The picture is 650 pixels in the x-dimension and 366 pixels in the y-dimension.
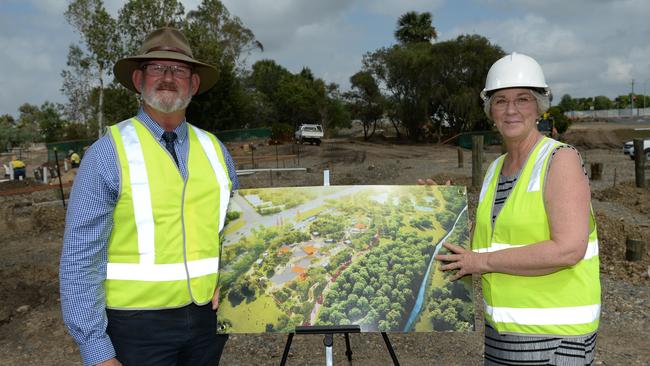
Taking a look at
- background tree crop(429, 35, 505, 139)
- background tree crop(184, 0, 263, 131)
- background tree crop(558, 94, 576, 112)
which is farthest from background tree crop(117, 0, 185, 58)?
background tree crop(558, 94, 576, 112)

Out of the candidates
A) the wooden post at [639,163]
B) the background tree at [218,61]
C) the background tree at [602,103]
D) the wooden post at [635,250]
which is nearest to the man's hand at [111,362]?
the wooden post at [635,250]

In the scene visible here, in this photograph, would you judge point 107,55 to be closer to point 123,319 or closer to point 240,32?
point 240,32

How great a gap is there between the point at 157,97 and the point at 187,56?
0.29 m

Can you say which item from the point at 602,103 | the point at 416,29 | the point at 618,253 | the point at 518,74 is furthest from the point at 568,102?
the point at 518,74

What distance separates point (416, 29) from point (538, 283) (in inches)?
2202

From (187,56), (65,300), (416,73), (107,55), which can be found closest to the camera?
(65,300)

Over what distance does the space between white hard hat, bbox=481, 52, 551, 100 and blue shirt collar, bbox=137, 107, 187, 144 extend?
5.10ft

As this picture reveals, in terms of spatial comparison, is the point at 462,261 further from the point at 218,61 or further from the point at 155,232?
the point at 218,61

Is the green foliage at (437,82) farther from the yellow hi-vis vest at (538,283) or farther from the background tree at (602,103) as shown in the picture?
the background tree at (602,103)

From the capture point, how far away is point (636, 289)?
21.6 ft

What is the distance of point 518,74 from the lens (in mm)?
2252

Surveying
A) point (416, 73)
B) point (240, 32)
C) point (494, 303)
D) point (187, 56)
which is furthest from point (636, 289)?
point (240, 32)

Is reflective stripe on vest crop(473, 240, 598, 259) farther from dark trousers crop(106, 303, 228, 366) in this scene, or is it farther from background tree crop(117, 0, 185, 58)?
background tree crop(117, 0, 185, 58)

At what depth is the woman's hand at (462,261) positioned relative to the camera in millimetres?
2241
